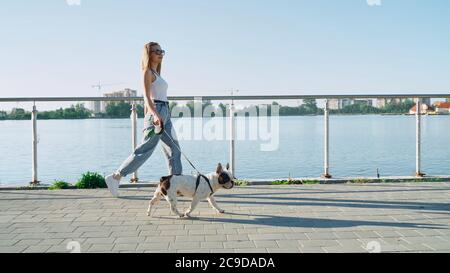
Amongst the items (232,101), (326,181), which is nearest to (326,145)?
(326,181)

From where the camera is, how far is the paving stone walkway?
362 centimetres

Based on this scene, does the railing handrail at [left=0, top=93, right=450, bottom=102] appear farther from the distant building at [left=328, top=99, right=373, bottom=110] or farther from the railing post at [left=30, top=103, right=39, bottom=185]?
the railing post at [left=30, top=103, right=39, bottom=185]

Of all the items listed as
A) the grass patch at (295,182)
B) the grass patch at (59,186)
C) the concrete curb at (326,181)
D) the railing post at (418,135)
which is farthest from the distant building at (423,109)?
the grass patch at (59,186)

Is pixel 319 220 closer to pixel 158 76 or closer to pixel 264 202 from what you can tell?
pixel 264 202

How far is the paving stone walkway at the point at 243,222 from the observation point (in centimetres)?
362

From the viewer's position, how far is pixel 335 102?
7.19 metres

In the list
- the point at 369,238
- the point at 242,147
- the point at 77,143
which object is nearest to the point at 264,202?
the point at 369,238

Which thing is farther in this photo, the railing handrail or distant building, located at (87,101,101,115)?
distant building, located at (87,101,101,115)

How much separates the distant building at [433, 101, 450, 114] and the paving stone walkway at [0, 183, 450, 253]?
6.42 feet

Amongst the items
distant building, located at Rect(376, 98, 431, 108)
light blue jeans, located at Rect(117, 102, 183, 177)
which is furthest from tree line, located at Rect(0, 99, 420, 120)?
light blue jeans, located at Rect(117, 102, 183, 177)

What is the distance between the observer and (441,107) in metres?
7.81

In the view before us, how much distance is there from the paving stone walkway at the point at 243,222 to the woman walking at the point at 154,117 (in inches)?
19.8
